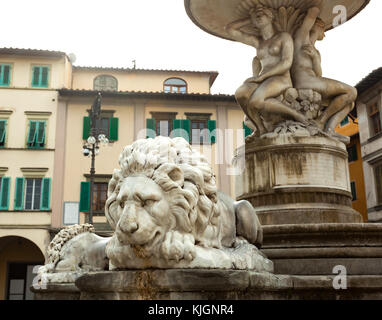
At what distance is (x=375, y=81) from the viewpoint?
21.7m

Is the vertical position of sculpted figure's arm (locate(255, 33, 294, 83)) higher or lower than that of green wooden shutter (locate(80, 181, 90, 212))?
lower

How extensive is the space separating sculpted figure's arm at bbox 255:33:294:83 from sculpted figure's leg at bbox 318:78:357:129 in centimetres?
56

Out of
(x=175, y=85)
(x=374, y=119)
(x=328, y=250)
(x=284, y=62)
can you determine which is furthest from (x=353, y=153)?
(x=328, y=250)

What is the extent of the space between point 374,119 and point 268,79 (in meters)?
18.8

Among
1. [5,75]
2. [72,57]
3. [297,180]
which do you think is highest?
[72,57]

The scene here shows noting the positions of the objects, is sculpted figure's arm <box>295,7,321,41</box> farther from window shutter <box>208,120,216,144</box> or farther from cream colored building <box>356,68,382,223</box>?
window shutter <box>208,120,216,144</box>

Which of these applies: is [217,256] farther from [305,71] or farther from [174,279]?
[305,71]

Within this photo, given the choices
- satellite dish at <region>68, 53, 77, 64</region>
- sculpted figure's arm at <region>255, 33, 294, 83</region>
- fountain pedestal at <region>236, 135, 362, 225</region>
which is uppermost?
satellite dish at <region>68, 53, 77, 64</region>

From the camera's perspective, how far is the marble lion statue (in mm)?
2428

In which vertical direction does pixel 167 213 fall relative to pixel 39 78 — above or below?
below

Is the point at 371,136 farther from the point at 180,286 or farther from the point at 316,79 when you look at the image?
the point at 180,286

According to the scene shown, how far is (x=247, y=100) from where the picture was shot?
6.09 metres

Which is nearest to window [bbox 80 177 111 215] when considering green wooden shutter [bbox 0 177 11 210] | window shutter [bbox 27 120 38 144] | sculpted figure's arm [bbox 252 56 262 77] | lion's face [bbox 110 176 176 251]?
green wooden shutter [bbox 0 177 11 210]
